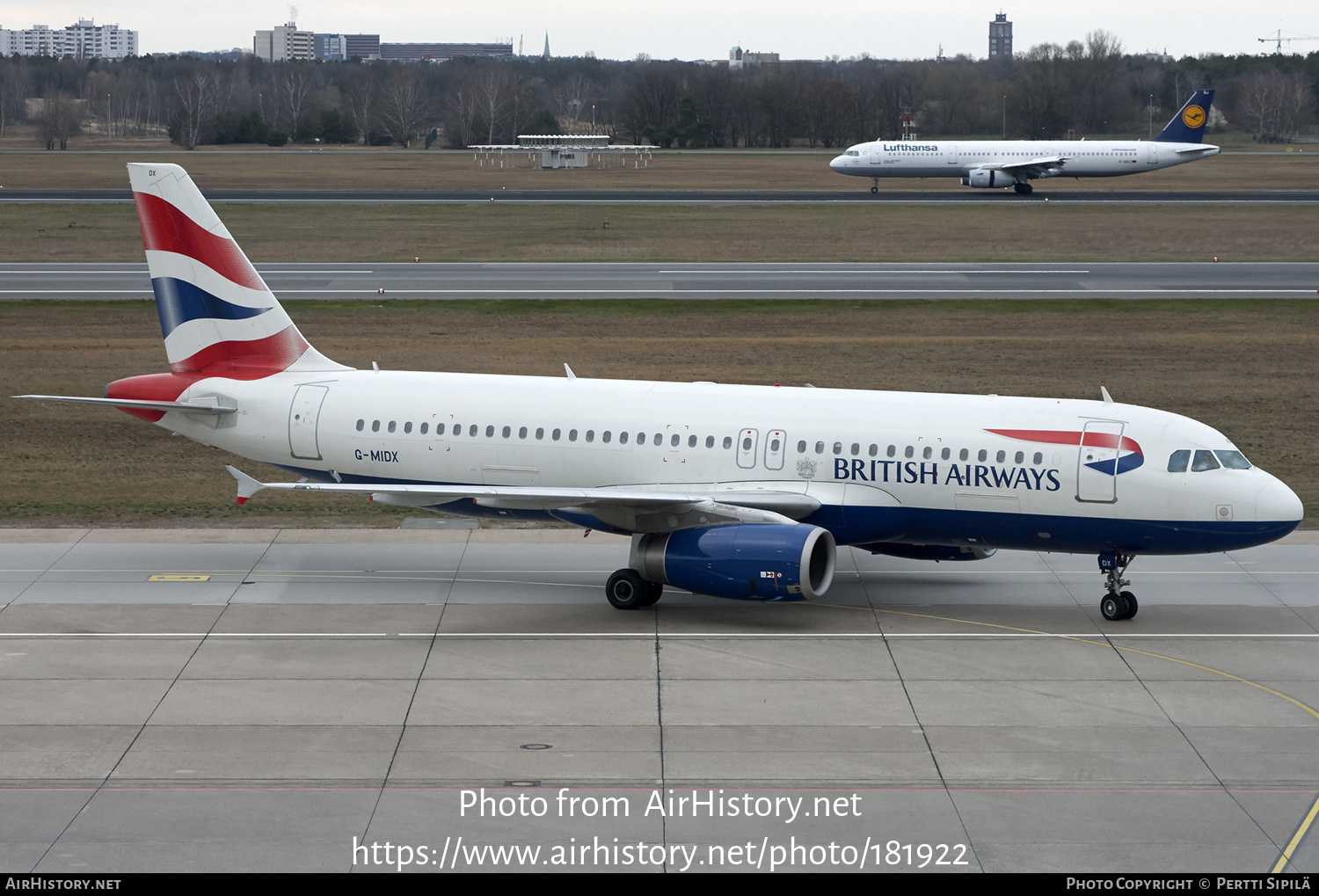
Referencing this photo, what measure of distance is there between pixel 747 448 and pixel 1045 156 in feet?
321

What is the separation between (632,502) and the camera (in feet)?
77.7

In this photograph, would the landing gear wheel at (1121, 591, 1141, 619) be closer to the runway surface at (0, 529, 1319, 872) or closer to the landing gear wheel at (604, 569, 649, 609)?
the runway surface at (0, 529, 1319, 872)

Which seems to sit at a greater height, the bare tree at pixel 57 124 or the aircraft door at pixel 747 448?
the bare tree at pixel 57 124

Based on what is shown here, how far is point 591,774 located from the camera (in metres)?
17.4

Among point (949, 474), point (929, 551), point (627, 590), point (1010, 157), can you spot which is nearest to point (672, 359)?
point (929, 551)

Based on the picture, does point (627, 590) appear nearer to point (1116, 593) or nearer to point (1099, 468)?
point (1099, 468)

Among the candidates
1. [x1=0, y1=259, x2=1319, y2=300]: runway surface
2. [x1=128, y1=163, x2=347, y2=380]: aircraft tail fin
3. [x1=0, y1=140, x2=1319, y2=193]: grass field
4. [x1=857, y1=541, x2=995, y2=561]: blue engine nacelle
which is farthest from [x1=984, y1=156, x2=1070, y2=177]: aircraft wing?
[x1=128, y1=163, x2=347, y2=380]: aircraft tail fin

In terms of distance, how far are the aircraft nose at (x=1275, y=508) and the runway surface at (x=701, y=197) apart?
81.5 metres

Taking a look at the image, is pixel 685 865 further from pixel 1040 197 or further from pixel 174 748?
pixel 1040 197

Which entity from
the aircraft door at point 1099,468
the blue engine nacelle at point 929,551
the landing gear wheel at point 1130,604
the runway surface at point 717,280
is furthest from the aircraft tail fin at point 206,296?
the runway surface at point 717,280

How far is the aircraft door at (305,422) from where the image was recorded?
89.4 feet

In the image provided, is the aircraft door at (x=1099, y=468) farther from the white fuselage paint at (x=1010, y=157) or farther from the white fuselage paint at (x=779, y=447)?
the white fuselage paint at (x=1010, y=157)

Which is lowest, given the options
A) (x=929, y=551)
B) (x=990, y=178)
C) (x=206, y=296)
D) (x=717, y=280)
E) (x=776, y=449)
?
(x=929, y=551)

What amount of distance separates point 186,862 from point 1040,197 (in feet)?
329
